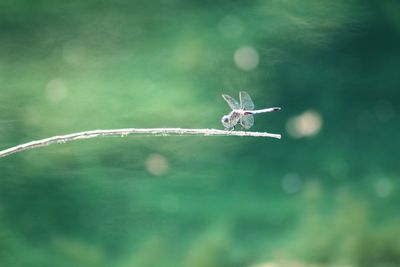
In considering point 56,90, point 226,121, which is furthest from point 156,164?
point 56,90

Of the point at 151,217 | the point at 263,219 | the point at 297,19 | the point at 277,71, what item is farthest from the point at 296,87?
the point at 151,217

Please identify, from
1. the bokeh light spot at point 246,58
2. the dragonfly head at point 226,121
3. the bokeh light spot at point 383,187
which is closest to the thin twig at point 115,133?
the dragonfly head at point 226,121

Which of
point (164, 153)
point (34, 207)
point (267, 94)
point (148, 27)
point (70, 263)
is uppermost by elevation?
point (148, 27)

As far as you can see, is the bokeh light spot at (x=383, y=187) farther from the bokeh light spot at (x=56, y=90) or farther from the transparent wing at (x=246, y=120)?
the bokeh light spot at (x=56, y=90)

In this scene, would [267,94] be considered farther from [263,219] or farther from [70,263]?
[70,263]

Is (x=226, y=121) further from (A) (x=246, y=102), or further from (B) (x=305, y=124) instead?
(B) (x=305, y=124)

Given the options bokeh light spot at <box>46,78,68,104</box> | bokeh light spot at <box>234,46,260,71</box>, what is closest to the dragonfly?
bokeh light spot at <box>234,46,260,71</box>

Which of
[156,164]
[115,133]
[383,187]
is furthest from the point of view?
[383,187]
